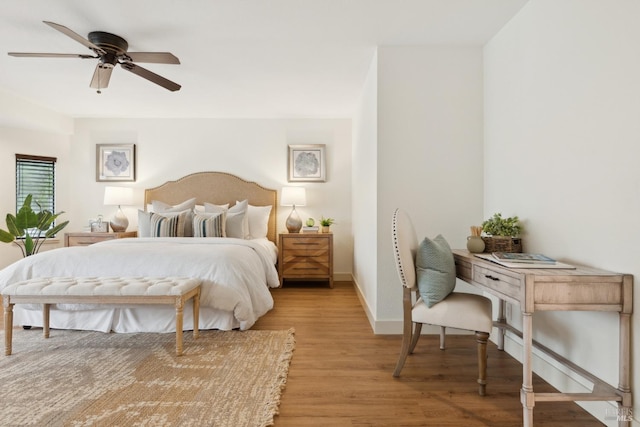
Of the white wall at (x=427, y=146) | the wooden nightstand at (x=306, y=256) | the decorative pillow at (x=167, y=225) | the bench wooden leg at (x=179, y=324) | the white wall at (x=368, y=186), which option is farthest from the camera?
the wooden nightstand at (x=306, y=256)

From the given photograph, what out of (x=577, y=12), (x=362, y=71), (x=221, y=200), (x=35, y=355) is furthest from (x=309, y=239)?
(x=577, y=12)

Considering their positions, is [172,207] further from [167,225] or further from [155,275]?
[155,275]

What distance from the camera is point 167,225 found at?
14.0 feet

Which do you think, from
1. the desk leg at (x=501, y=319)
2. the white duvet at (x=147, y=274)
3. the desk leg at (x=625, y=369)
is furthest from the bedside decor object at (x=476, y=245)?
the white duvet at (x=147, y=274)

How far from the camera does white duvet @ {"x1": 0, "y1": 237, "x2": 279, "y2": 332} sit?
2941 millimetres

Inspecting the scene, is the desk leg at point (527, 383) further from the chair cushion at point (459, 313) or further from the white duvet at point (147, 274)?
the white duvet at point (147, 274)

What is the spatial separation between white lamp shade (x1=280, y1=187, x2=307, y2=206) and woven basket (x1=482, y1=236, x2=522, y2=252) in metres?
2.93

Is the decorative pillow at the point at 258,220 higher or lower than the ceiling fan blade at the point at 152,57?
lower

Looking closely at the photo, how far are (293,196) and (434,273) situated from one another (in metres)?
3.08

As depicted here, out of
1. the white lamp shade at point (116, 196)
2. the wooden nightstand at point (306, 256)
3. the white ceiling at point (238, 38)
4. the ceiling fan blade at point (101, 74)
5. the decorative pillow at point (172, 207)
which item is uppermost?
the white ceiling at point (238, 38)

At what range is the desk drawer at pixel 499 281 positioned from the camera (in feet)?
5.63

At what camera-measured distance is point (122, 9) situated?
249cm

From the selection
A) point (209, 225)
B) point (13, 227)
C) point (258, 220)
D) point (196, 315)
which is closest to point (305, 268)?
point (258, 220)

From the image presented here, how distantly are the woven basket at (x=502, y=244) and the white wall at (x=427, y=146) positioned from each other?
1.93ft
